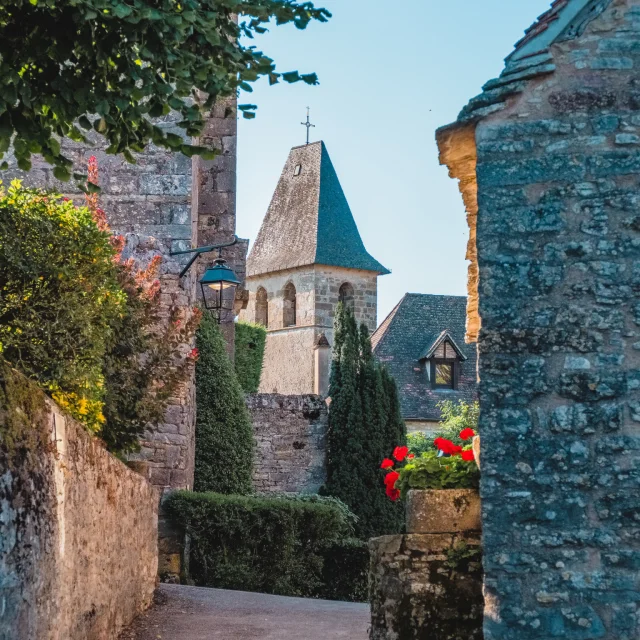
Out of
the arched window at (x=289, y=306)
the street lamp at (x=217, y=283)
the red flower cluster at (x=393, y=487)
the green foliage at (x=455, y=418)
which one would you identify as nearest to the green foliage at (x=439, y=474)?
the red flower cluster at (x=393, y=487)

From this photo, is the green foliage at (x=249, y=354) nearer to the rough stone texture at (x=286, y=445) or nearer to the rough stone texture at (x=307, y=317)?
the rough stone texture at (x=286, y=445)

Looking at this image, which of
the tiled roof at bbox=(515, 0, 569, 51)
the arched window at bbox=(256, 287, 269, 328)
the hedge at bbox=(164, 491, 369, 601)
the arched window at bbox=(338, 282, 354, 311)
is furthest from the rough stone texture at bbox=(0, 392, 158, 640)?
the arched window at bbox=(256, 287, 269, 328)

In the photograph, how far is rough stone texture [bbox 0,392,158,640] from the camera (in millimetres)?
4699

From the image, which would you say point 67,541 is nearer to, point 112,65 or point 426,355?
point 112,65

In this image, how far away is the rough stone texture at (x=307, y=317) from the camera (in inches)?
1601

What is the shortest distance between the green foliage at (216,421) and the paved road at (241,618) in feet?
13.7

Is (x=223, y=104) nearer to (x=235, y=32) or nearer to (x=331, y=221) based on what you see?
(x=235, y=32)

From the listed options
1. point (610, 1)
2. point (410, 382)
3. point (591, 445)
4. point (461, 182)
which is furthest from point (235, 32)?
point (410, 382)

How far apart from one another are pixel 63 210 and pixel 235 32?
89.0 inches

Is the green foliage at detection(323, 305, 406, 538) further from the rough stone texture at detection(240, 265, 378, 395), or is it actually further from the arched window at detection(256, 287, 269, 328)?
the arched window at detection(256, 287, 269, 328)

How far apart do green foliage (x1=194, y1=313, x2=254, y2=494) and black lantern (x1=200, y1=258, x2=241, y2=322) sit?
0.87 ft

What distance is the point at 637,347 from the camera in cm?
523

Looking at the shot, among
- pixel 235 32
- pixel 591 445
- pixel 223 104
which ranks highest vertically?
pixel 223 104

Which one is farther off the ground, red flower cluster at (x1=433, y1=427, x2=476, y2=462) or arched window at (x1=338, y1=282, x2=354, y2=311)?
arched window at (x1=338, y1=282, x2=354, y2=311)
